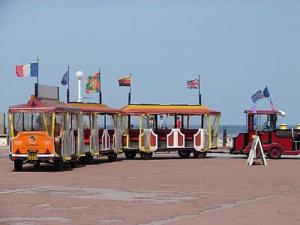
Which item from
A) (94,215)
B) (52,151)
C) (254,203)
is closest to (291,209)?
(254,203)

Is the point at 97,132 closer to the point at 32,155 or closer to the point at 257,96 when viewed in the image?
the point at 32,155

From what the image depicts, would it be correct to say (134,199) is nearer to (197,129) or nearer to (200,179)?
(200,179)

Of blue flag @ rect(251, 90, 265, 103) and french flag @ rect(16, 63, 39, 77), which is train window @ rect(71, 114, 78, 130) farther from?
blue flag @ rect(251, 90, 265, 103)

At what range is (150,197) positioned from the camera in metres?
14.8

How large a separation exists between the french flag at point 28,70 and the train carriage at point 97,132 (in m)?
3.39

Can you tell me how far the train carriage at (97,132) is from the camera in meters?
A: 27.9

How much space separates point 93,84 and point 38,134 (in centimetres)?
1981

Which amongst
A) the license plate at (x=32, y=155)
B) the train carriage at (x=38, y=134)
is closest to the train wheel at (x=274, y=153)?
the train carriage at (x=38, y=134)

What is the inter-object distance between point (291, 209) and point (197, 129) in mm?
21478

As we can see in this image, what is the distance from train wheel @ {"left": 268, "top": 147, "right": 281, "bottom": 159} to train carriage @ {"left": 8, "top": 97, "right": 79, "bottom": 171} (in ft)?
39.6

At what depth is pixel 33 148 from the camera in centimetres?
2339

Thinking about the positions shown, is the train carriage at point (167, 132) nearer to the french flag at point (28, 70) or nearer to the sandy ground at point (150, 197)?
the french flag at point (28, 70)

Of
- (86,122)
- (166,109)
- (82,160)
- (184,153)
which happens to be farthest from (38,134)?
(184,153)

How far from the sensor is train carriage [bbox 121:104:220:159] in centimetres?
3341
